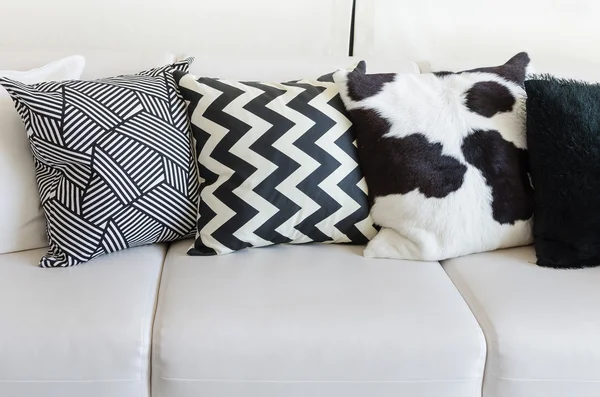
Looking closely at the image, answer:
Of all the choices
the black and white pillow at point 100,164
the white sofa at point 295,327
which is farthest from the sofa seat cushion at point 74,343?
the black and white pillow at point 100,164

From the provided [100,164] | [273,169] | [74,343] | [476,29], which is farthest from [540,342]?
[476,29]

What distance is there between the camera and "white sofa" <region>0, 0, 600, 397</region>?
106 cm

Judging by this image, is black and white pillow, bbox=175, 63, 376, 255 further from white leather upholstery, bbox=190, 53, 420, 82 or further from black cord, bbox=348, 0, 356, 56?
black cord, bbox=348, 0, 356, 56

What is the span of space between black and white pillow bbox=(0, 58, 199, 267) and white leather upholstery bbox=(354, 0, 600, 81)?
2.88 feet

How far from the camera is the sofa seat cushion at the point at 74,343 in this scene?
1.04 m

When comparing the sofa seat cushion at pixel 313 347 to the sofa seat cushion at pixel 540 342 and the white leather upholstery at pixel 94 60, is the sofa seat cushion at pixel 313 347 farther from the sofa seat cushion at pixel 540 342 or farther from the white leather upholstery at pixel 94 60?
the white leather upholstery at pixel 94 60

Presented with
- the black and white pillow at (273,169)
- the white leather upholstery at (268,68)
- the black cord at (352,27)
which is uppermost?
the black cord at (352,27)

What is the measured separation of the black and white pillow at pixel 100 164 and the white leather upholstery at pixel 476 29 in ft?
2.88

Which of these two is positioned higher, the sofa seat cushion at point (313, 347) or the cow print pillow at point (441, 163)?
the cow print pillow at point (441, 163)

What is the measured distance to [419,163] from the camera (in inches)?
52.2

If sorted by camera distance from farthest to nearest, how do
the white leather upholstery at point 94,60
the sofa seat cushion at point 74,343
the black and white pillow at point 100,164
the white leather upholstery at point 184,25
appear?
the white leather upholstery at point 184,25 → the white leather upholstery at point 94,60 → the black and white pillow at point 100,164 → the sofa seat cushion at point 74,343

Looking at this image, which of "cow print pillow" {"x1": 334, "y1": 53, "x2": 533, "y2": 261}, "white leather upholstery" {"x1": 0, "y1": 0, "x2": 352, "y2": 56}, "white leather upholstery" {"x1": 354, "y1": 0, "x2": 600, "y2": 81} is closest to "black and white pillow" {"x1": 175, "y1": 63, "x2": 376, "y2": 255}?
"cow print pillow" {"x1": 334, "y1": 53, "x2": 533, "y2": 261}

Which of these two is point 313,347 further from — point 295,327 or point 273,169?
point 273,169

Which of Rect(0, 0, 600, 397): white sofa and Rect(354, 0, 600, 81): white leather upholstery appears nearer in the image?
Rect(0, 0, 600, 397): white sofa
